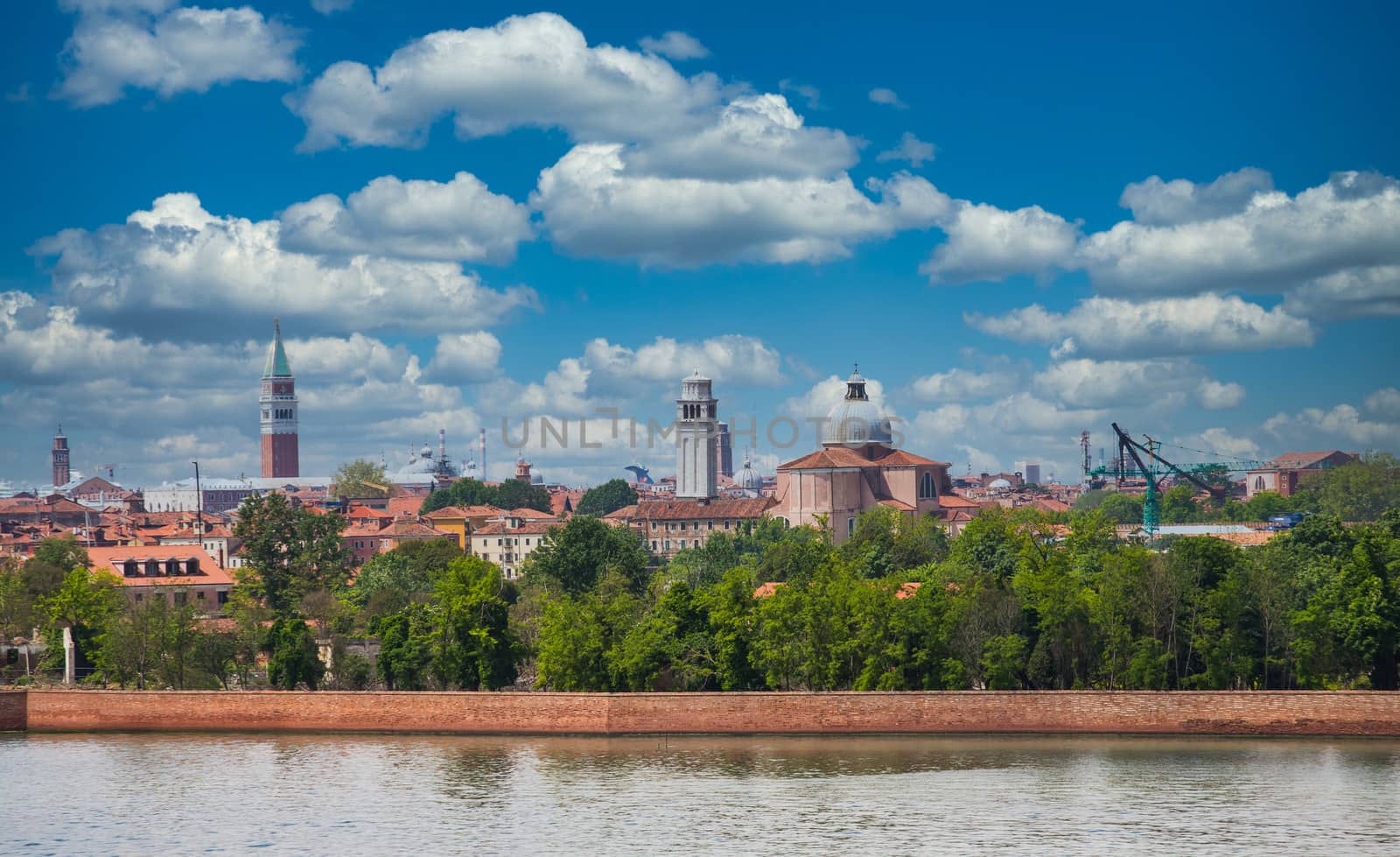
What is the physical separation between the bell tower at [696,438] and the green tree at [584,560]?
6264 cm

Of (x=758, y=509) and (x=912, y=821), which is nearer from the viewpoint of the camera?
(x=912, y=821)

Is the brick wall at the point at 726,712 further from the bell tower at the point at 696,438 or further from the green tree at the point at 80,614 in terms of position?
the bell tower at the point at 696,438

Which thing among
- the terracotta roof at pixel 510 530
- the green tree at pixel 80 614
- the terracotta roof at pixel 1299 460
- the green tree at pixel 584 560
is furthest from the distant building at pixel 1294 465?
the green tree at pixel 80 614

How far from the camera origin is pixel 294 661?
3834cm

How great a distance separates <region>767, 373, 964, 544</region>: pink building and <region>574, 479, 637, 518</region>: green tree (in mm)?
30557

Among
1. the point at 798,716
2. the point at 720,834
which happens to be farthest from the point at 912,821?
the point at 798,716

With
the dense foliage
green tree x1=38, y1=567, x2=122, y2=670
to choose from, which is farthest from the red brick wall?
the dense foliage

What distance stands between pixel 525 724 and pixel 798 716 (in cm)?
560

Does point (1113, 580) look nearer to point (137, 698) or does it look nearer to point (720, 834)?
point (720, 834)

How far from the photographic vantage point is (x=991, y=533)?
177ft

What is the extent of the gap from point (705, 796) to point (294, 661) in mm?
14246

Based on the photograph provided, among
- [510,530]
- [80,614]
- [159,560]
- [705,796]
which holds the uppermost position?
[510,530]

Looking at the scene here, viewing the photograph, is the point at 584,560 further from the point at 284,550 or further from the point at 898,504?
the point at 898,504

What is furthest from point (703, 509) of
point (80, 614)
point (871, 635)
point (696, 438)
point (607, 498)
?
point (871, 635)
